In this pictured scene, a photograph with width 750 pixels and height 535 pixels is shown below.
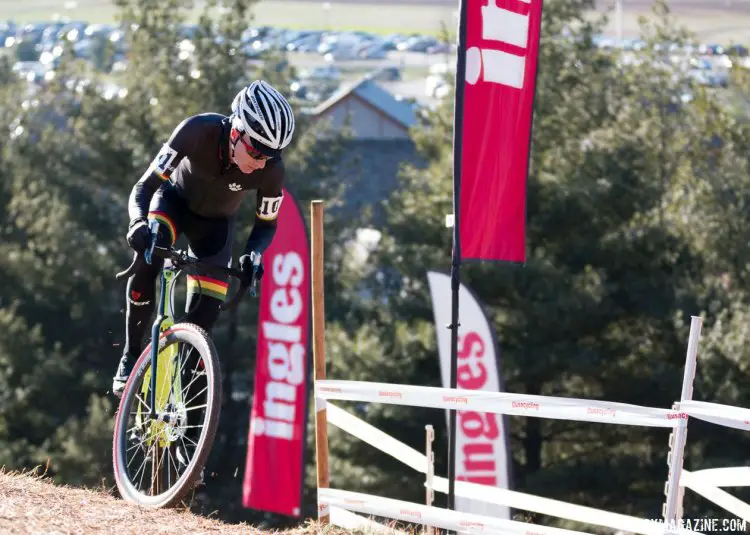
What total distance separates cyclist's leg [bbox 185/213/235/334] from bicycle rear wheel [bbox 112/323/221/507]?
0.20m

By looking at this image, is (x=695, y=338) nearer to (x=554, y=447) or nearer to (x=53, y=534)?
(x=53, y=534)

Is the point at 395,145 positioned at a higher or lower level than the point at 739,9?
lower

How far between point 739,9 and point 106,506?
9496 cm

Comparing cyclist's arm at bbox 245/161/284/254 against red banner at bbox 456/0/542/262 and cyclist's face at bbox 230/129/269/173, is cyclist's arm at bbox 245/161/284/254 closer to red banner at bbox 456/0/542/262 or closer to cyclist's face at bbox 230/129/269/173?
cyclist's face at bbox 230/129/269/173

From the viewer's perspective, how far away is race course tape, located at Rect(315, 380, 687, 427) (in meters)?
7.27

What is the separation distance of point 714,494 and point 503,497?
5.07 feet

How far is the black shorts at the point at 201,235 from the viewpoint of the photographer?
729 cm

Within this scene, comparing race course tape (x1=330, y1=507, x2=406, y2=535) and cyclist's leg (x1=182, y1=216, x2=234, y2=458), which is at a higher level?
cyclist's leg (x1=182, y1=216, x2=234, y2=458)

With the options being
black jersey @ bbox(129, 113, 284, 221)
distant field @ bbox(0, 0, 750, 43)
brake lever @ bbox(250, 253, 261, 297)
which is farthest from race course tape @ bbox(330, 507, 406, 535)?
distant field @ bbox(0, 0, 750, 43)

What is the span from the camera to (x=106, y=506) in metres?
7.31

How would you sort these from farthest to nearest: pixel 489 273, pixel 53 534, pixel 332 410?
pixel 489 273, pixel 332 410, pixel 53 534

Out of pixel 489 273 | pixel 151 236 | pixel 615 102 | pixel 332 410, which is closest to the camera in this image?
pixel 151 236

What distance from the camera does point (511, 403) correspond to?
7766 mm

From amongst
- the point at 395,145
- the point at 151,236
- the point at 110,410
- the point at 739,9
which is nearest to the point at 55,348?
the point at 110,410
